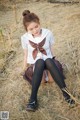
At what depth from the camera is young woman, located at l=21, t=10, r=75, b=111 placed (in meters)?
3.51

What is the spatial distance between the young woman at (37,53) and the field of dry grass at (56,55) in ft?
0.48

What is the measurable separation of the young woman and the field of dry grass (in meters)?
0.15

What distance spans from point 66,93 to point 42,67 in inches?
15.5

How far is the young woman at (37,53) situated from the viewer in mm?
3508

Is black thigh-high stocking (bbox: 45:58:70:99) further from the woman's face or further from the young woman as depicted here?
the woman's face

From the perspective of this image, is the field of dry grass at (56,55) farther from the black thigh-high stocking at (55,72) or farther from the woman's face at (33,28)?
the woman's face at (33,28)

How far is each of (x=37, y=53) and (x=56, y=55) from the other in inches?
33.5

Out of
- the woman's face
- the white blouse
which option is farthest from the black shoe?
the woman's face

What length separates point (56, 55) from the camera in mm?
4484

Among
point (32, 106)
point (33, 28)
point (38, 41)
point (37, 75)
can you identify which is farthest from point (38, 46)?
point (32, 106)

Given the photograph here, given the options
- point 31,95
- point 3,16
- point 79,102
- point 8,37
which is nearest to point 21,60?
point 8,37

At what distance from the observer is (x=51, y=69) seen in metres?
3.51

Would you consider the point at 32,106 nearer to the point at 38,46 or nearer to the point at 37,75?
the point at 37,75

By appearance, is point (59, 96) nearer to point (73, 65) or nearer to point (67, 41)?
point (73, 65)
